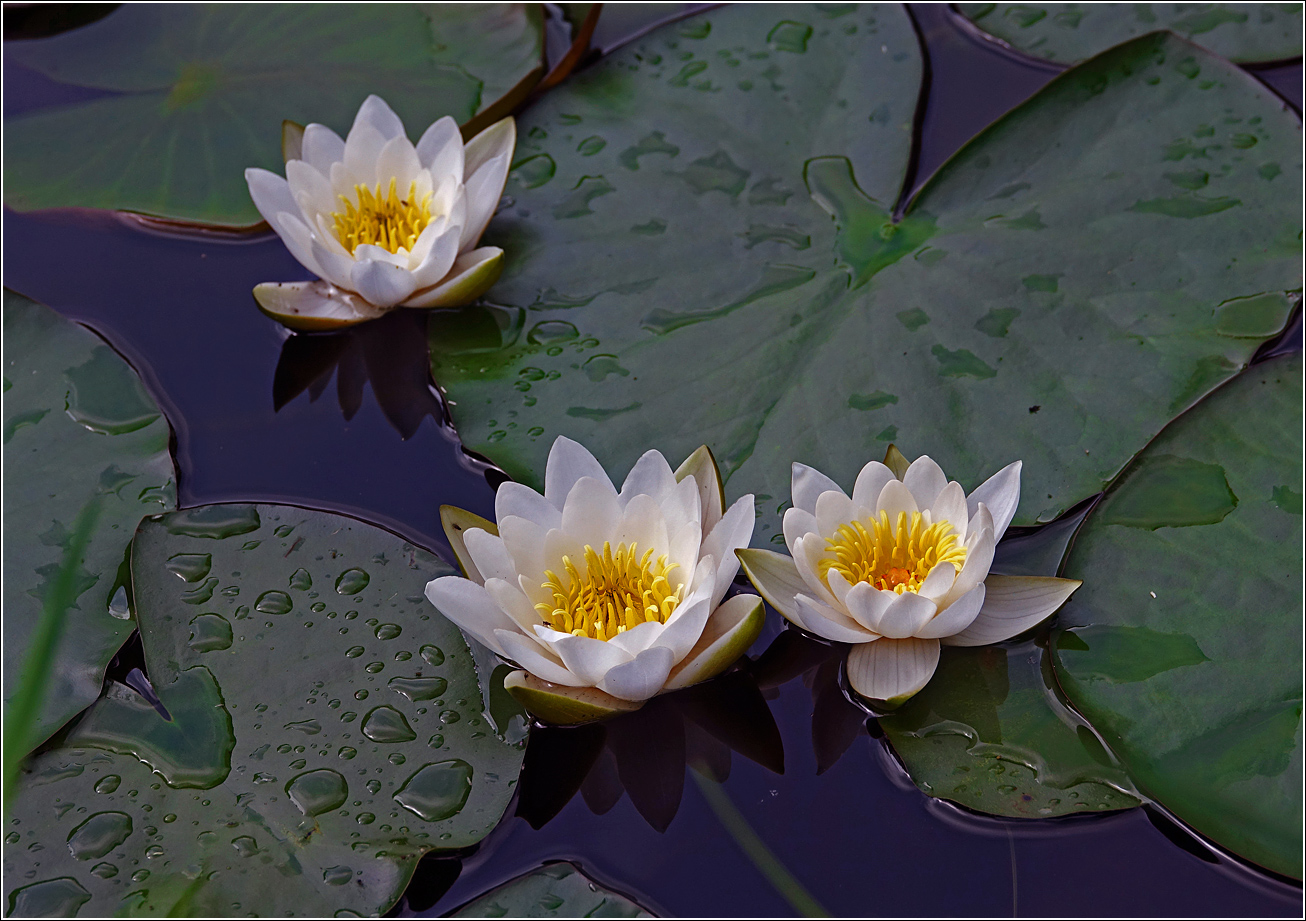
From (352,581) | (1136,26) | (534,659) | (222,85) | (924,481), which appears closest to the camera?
(534,659)

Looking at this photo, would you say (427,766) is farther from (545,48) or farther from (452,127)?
(545,48)

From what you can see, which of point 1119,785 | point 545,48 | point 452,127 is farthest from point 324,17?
point 1119,785

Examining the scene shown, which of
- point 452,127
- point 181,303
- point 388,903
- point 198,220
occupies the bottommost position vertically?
point 388,903

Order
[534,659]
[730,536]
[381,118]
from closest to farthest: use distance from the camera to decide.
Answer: [534,659] → [730,536] → [381,118]

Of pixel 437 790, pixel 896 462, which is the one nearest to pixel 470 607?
pixel 437 790

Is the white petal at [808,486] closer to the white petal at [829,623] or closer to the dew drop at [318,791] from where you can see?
the white petal at [829,623]

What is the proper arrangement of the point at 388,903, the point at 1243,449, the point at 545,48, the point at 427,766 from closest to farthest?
the point at 388,903, the point at 427,766, the point at 1243,449, the point at 545,48

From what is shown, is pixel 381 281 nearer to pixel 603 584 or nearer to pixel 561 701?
pixel 603 584
